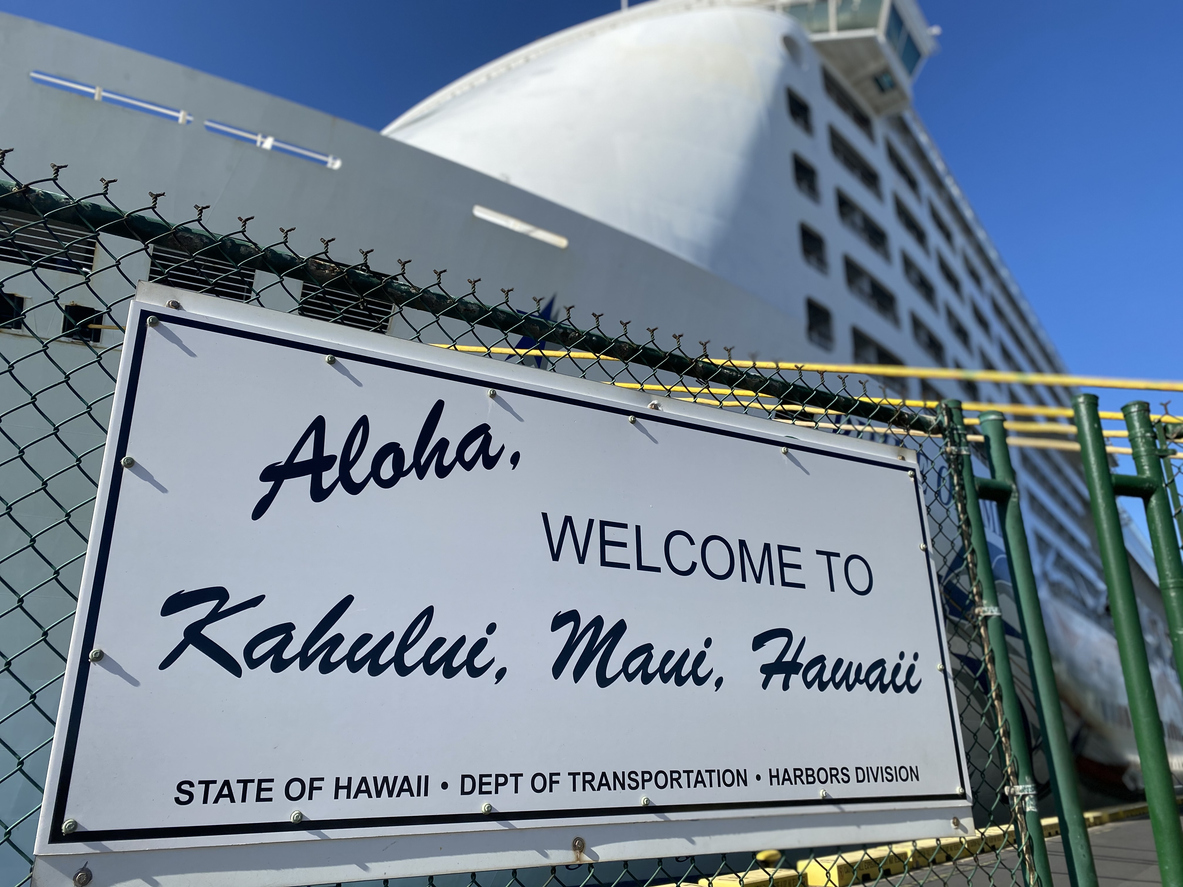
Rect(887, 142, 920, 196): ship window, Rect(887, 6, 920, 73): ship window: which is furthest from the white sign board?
Rect(887, 6, 920, 73): ship window

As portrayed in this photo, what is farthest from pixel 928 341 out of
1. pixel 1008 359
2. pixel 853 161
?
pixel 1008 359

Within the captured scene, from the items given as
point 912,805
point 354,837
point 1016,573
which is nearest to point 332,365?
point 354,837

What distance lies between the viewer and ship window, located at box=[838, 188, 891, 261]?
49.8 ft

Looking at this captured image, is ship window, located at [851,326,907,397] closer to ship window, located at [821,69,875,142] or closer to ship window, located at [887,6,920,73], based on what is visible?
ship window, located at [821,69,875,142]

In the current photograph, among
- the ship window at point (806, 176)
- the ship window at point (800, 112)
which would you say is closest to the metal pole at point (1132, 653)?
the ship window at point (806, 176)

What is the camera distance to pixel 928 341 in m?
17.1

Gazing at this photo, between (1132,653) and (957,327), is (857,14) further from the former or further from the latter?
(1132,653)

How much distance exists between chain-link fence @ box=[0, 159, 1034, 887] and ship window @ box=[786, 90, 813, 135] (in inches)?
434

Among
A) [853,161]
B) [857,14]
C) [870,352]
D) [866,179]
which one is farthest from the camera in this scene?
[857,14]

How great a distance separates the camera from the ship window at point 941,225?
2095 cm

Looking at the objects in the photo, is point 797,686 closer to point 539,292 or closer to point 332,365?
point 332,365

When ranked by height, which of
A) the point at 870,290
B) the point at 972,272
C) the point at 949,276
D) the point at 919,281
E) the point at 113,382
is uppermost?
the point at 972,272

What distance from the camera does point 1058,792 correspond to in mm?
2020

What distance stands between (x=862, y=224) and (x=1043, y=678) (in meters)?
15.1
